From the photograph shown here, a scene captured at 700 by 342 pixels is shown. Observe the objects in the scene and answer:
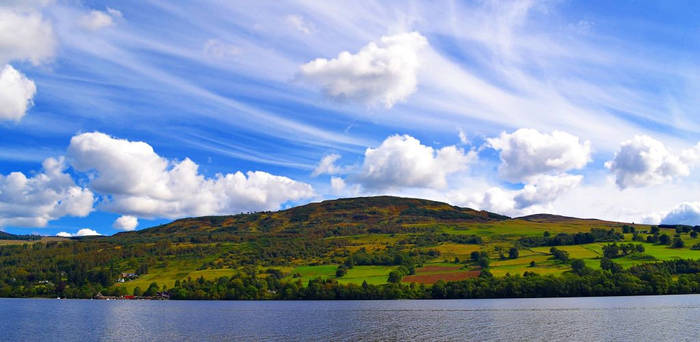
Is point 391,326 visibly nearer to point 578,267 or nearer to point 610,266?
point 578,267

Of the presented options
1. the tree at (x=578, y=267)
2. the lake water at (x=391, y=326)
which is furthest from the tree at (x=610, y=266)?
the lake water at (x=391, y=326)

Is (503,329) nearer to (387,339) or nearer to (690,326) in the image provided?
(387,339)

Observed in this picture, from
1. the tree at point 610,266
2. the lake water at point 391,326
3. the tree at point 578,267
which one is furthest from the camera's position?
the tree at point 578,267

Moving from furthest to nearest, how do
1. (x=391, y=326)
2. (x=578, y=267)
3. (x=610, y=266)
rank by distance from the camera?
1. (x=578, y=267)
2. (x=610, y=266)
3. (x=391, y=326)

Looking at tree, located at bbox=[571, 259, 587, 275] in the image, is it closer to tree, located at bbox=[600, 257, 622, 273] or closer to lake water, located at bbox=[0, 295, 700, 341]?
tree, located at bbox=[600, 257, 622, 273]

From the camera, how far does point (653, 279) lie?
577ft

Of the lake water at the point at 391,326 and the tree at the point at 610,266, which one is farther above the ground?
the tree at the point at 610,266

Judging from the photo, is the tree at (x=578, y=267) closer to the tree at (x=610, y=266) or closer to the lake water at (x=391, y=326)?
the tree at (x=610, y=266)

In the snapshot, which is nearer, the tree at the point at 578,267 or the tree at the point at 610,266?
the tree at the point at 610,266

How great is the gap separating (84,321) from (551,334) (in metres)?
92.1

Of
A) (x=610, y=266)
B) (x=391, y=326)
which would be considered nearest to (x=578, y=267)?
(x=610, y=266)

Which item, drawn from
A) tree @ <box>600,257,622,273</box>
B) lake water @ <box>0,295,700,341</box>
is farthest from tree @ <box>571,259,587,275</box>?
lake water @ <box>0,295,700,341</box>

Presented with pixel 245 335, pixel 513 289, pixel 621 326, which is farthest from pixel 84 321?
pixel 513 289

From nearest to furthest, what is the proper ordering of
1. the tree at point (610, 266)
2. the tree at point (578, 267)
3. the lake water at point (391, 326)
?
the lake water at point (391, 326) → the tree at point (610, 266) → the tree at point (578, 267)
